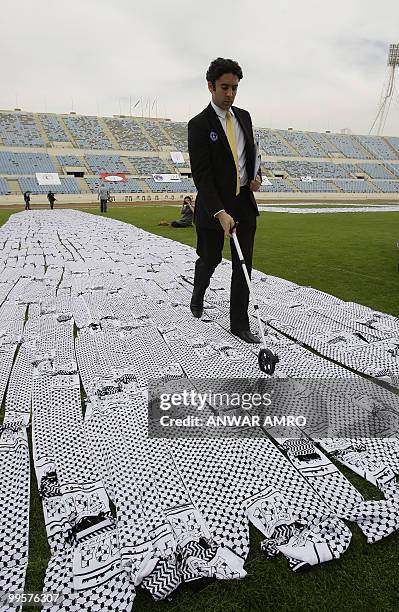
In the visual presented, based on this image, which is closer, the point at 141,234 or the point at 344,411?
the point at 344,411

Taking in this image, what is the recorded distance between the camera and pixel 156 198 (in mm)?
35250

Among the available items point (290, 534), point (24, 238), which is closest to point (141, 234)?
point (24, 238)

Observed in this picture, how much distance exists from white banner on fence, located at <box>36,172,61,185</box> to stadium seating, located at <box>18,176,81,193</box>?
43 centimetres

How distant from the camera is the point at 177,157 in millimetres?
44781

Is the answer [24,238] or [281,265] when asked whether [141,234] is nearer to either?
[24,238]

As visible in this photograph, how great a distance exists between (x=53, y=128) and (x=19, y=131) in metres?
3.76

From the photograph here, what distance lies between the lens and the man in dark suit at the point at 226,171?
2.81 metres

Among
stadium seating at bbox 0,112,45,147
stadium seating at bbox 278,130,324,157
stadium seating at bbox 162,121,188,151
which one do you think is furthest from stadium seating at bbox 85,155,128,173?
stadium seating at bbox 278,130,324,157

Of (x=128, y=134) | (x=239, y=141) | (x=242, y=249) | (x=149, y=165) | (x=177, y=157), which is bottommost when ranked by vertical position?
(x=242, y=249)

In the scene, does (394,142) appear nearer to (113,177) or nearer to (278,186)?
(278,186)

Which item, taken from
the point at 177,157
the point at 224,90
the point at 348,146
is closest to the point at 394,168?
the point at 348,146

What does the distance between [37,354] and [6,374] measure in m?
0.33

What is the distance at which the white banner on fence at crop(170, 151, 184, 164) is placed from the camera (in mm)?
44250

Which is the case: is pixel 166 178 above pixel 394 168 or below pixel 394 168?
below
